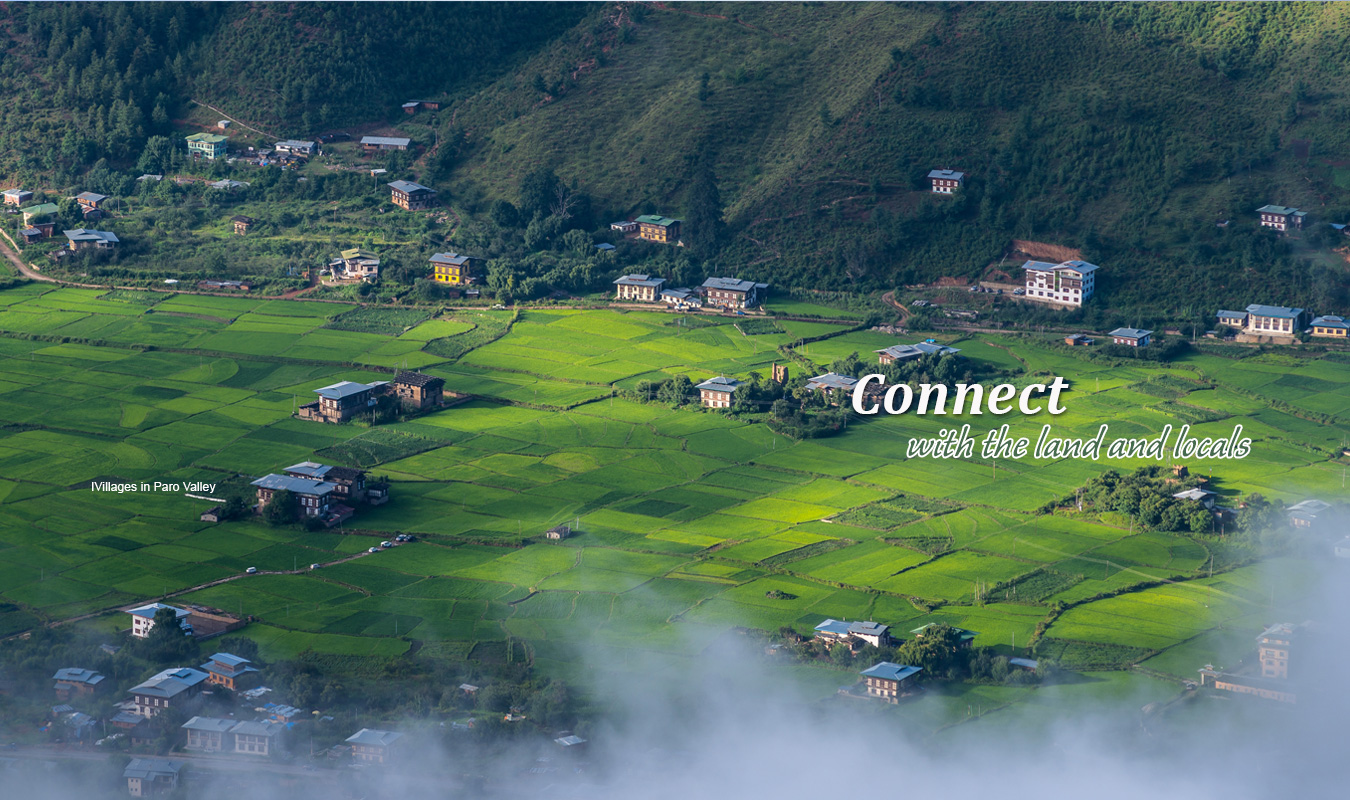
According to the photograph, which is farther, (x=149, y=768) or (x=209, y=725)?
(x=209, y=725)

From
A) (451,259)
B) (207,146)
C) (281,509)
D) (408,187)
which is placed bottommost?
(281,509)

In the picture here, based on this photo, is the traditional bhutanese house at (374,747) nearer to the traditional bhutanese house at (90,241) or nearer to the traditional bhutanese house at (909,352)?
the traditional bhutanese house at (909,352)

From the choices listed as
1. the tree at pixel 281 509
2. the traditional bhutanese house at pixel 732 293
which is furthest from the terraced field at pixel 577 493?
the traditional bhutanese house at pixel 732 293

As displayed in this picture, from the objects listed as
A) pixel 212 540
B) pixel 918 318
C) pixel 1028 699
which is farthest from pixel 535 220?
pixel 1028 699

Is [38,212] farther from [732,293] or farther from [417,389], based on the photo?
[732,293]

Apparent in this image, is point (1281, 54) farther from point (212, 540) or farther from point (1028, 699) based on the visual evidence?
point (212, 540)

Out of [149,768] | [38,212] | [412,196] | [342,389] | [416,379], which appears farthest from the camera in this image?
[412,196]

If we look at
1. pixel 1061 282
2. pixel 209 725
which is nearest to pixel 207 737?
pixel 209 725
